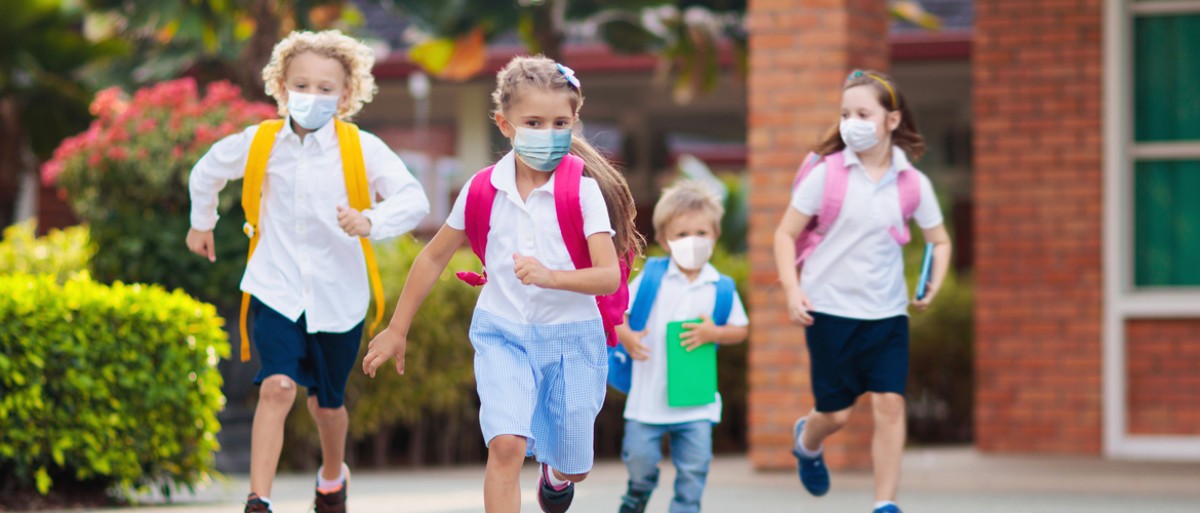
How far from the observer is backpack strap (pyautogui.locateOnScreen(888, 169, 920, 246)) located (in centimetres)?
659

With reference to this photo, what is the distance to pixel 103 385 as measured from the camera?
7465 millimetres

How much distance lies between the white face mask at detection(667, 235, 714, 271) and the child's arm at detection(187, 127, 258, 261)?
5.20 ft

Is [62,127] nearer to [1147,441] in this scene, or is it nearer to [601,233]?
[1147,441]

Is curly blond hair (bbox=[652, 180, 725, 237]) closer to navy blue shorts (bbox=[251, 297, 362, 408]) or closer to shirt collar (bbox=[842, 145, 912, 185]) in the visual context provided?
shirt collar (bbox=[842, 145, 912, 185])

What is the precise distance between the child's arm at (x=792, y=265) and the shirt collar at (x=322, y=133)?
167 centimetres

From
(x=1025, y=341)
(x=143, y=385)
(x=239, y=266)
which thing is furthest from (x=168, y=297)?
(x=1025, y=341)

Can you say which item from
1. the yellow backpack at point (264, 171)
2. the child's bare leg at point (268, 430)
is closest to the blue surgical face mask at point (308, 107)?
the yellow backpack at point (264, 171)

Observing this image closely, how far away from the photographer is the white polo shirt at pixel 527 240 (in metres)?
5.08

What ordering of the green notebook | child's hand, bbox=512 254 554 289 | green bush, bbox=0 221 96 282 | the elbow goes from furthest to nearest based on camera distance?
green bush, bbox=0 221 96 282
the green notebook
the elbow
child's hand, bbox=512 254 554 289

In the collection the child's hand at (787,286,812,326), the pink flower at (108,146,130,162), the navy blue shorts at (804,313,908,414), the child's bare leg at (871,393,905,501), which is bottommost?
the child's bare leg at (871,393,905,501)

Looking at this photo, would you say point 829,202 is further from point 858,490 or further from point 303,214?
point 858,490

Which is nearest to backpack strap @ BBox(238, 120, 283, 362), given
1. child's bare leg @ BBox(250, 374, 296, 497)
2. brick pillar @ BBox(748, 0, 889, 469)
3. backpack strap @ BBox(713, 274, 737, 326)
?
child's bare leg @ BBox(250, 374, 296, 497)

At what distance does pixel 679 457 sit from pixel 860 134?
4.47 ft

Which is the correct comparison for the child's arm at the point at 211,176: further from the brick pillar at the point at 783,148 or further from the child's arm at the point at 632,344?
the brick pillar at the point at 783,148
